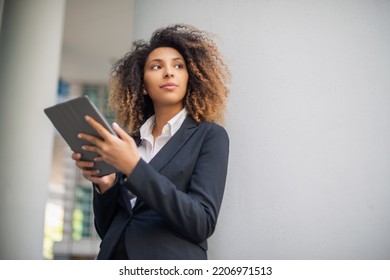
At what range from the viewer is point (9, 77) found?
4.84 feet

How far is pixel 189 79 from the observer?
1.38 metres

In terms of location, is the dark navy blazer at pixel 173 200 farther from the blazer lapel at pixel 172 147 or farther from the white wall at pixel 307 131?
the white wall at pixel 307 131

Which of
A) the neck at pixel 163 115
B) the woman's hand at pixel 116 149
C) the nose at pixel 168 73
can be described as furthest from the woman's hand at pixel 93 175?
the nose at pixel 168 73

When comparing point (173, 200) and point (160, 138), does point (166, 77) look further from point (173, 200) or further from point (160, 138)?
point (173, 200)

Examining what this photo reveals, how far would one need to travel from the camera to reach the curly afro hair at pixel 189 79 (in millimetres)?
1351

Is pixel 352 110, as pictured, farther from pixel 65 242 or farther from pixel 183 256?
pixel 65 242

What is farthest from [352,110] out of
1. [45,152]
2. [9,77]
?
[9,77]

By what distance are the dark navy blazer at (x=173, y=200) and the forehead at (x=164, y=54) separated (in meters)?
0.24

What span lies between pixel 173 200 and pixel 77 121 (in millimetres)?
269

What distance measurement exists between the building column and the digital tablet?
40cm

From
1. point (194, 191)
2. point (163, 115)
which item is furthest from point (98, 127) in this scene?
point (163, 115)

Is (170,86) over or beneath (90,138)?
over
